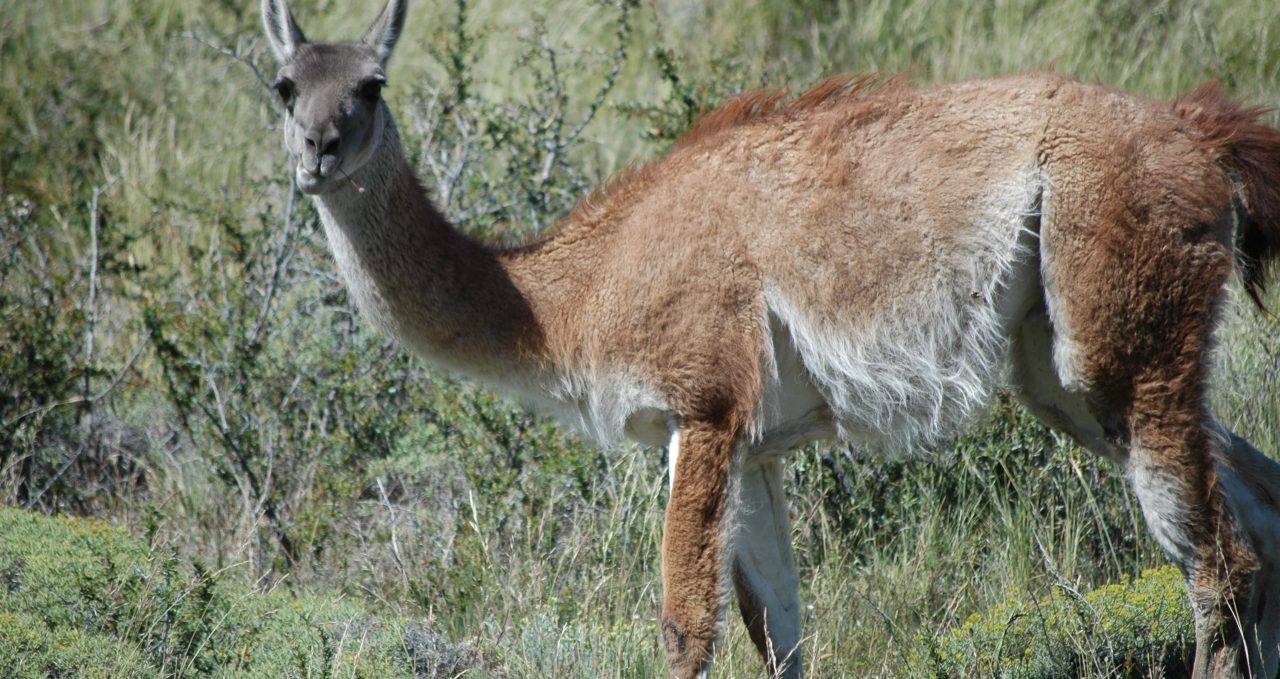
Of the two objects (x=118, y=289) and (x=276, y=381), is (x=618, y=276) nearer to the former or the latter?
(x=276, y=381)

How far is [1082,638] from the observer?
4.95 meters

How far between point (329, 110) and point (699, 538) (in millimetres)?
2030

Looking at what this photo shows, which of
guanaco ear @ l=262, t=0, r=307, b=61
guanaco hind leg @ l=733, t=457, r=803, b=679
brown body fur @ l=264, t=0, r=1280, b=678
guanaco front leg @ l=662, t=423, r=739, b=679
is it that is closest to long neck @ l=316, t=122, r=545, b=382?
brown body fur @ l=264, t=0, r=1280, b=678

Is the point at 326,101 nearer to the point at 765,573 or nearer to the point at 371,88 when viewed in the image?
the point at 371,88

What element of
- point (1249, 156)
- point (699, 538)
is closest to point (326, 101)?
point (699, 538)

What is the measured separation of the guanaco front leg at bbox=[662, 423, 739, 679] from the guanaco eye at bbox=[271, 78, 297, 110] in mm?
1895

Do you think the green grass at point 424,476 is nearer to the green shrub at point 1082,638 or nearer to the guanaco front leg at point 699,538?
the green shrub at point 1082,638

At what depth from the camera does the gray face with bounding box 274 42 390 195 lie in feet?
15.2

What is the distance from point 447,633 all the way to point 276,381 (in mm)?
Answer: 2160

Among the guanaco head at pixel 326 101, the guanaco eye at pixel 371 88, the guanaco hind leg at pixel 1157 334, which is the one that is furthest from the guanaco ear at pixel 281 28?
the guanaco hind leg at pixel 1157 334

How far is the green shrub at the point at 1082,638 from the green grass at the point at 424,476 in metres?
0.03

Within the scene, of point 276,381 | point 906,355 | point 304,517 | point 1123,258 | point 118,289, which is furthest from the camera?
point 118,289

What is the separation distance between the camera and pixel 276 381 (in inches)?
278

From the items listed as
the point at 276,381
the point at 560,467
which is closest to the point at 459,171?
the point at 276,381
